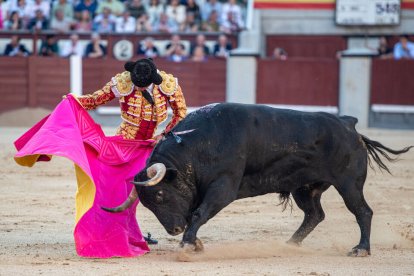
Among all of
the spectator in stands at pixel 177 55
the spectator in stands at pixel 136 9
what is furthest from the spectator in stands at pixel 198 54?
the spectator in stands at pixel 136 9

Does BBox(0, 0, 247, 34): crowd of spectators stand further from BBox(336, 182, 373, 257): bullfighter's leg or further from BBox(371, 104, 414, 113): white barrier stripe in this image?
BBox(336, 182, 373, 257): bullfighter's leg

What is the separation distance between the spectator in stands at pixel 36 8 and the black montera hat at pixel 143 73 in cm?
930

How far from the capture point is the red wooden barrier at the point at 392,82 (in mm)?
13562

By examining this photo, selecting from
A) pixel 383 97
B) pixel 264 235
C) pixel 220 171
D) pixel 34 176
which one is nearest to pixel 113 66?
pixel 383 97

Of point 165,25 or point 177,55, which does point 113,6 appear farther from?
point 177,55

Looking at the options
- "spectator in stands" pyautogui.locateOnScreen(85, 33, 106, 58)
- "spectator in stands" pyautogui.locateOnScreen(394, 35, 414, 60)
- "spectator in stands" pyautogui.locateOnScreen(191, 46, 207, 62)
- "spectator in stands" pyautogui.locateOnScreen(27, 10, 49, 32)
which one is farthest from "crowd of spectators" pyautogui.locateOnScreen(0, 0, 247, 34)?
"spectator in stands" pyautogui.locateOnScreen(394, 35, 414, 60)

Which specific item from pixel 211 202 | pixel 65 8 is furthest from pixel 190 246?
pixel 65 8

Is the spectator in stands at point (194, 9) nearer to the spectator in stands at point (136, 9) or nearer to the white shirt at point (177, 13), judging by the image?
the white shirt at point (177, 13)

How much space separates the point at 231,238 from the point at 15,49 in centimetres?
868

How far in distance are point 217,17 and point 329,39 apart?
2209mm

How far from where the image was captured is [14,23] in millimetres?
14430

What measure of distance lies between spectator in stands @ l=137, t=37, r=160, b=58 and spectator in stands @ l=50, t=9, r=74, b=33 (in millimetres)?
1176

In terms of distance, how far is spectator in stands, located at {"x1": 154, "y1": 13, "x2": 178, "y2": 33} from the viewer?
1406 centimetres

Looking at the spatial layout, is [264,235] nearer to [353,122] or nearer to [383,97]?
[353,122]
